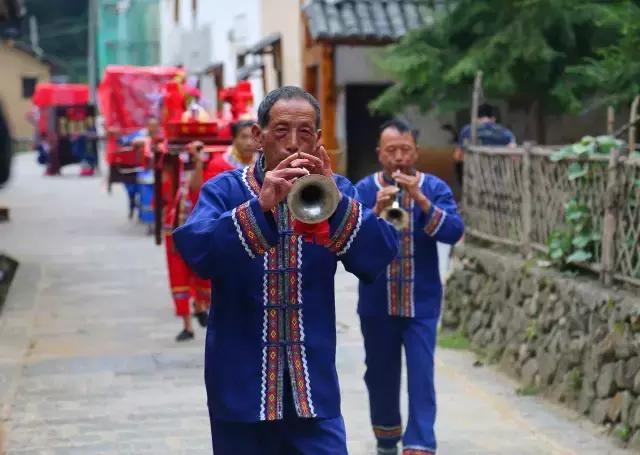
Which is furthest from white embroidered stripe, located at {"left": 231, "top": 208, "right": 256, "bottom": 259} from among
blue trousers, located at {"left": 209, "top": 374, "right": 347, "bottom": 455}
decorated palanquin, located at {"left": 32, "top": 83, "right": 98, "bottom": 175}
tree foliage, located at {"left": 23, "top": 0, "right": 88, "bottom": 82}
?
tree foliage, located at {"left": 23, "top": 0, "right": 88, "bottom": 82}

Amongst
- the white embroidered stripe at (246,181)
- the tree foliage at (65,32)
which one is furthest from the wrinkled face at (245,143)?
the tree foliage at (65,32)

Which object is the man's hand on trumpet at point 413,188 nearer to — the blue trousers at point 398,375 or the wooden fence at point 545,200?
the blue trousers at point 398,375

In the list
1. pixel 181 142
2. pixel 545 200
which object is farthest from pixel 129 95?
pixel 545 200

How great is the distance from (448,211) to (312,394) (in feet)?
7.51

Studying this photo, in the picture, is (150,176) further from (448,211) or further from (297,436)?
(297,436)

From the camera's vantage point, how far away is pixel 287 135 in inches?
151

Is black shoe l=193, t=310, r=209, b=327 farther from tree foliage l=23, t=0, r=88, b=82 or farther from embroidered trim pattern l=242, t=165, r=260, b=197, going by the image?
tree foliage l=23, t=0, r=88, b=82

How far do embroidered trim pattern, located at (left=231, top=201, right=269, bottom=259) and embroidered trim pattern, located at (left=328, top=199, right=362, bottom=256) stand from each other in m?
0.22

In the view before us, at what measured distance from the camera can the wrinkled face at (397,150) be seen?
598cm

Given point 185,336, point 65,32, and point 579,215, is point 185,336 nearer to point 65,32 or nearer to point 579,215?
point 579,215

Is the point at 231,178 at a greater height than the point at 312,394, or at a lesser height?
greater

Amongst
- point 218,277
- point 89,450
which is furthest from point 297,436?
point 89,450

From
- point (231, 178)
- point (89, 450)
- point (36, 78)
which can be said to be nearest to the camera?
point (231, 178)

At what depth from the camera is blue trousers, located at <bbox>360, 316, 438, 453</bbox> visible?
5.86m
